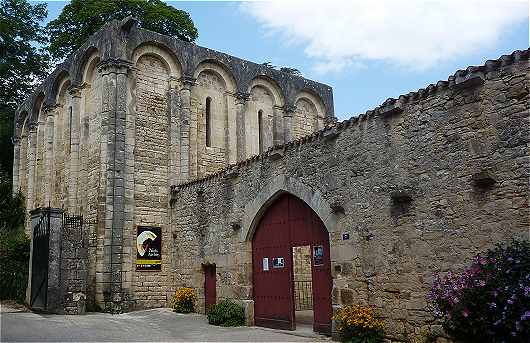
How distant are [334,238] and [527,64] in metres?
4.53

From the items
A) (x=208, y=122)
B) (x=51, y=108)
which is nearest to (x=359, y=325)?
(x=208, y=122)

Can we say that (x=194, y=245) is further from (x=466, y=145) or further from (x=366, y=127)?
(x=466, y=145)

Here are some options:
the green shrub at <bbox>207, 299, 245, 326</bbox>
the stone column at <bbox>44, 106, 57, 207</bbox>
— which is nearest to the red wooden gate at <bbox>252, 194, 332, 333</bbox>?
the green shrub at <bbox>207, 299, 245, 326</bbox>

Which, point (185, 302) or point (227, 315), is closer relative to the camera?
point (227, 315)

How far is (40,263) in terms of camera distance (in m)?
13.8

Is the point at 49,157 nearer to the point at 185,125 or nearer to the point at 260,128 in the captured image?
the point at 185,125

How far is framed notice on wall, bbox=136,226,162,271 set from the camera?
15023mm

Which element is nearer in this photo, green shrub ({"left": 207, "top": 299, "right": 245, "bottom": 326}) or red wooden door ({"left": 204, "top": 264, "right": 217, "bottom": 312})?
green shrub ({"left": 207, "top": 299, "right": 245, "bottom": 326})

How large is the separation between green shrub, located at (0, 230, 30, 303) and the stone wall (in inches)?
338

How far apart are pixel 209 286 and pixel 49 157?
9026 mm

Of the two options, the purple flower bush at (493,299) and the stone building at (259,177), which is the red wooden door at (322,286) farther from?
the purple flower bush at (493,299)

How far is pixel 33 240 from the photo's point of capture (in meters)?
14.5

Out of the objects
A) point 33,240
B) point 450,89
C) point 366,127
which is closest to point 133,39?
point 33,240

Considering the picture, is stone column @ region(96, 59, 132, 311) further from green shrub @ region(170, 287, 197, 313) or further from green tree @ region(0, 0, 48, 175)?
A: green tree @ region(0, 0, 48, 175)
